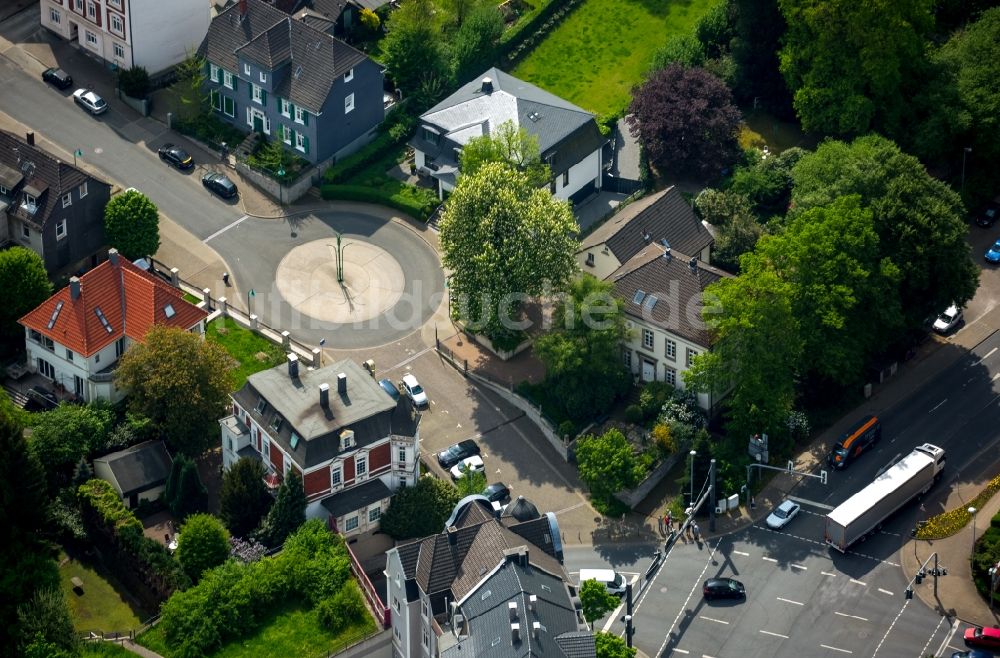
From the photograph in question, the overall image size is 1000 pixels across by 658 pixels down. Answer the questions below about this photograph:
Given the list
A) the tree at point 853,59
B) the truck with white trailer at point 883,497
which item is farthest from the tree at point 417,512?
the tree at point 853,59

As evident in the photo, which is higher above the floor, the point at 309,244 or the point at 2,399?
the point at 309,244

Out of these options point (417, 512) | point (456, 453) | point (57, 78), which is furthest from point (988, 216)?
point (57, 78)

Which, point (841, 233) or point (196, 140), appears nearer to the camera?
point (841, 233)

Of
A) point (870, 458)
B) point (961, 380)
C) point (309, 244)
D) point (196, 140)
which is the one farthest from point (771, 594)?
point (196, 140)

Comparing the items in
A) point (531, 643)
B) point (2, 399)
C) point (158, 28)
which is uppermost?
point (158, 28)

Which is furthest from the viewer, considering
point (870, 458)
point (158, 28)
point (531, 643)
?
point (158, 28)

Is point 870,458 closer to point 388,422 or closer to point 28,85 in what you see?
point 388,422

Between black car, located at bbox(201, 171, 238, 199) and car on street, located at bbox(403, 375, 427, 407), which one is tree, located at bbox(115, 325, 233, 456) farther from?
black car, located at bbox(201, 171, 238, 199)
